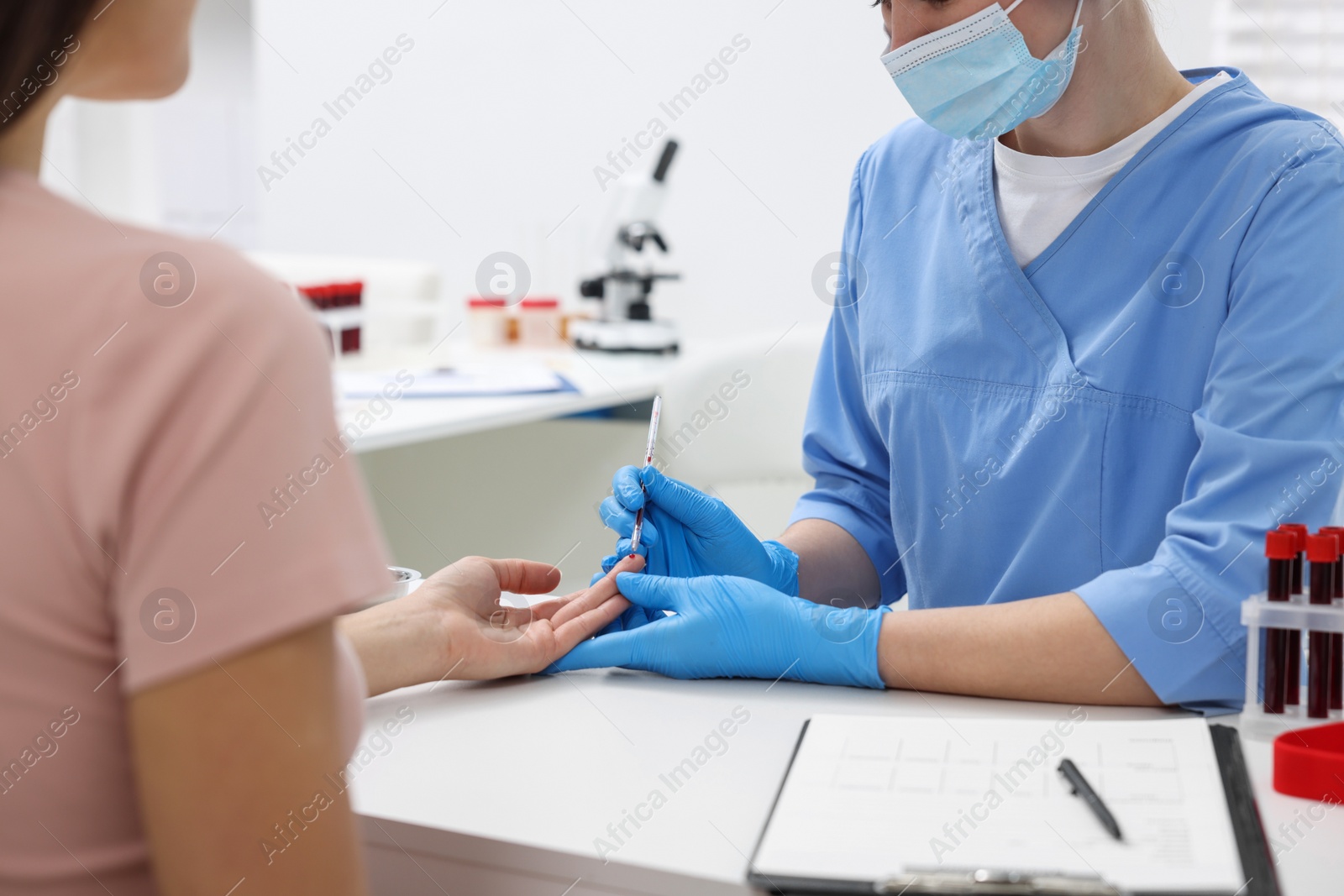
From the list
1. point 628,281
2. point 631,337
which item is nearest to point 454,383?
point 631,337

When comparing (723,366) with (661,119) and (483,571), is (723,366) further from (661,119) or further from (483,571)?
(661,119)

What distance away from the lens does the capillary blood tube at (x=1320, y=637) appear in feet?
2.81

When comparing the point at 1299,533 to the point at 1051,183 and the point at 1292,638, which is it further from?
the point at 1051,183

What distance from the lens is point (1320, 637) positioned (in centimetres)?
88

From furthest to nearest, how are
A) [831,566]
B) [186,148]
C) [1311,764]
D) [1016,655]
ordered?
1. [186,148]
2. [831,566]
3. [1016,655]
4. [1311,764]

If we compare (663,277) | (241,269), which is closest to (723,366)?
(663,277)

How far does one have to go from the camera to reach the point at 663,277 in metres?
3.21

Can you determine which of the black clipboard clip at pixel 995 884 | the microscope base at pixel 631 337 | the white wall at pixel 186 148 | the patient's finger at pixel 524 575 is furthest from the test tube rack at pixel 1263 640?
the white wall at pixel 186 148

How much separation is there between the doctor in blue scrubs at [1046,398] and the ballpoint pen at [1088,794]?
22 cm

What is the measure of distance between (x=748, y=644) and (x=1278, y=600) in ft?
1.39

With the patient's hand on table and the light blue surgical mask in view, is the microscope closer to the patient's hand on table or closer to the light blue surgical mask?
the light blue surgical mask

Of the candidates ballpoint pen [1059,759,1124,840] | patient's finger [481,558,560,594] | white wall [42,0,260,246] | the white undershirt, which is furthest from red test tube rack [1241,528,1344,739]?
white wall [42,0,260,246]

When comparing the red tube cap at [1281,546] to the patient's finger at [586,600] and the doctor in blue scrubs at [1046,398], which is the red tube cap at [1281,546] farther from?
the patient's finger at [586,600]

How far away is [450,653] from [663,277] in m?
2.30
